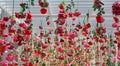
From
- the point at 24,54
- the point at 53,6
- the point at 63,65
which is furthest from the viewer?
the point at 53,6

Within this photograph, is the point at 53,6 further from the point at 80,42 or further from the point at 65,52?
the point at 65,52

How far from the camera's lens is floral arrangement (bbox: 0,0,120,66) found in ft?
22.0

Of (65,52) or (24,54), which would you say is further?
(65,52)

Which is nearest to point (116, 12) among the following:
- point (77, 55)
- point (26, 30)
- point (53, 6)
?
point (26, 30)

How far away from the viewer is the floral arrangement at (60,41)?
6715 mm

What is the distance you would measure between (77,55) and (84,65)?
2.63 ft

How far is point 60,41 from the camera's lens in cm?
784

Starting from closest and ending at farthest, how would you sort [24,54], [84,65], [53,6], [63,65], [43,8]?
[43,8]
[24,54]
[63,65]
[84,65]
[53,6]

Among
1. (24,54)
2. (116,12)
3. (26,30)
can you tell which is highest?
(116,12)

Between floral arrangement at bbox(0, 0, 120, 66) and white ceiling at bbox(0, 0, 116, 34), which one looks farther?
white ceiling at bbox(0, 0, 116, 34)

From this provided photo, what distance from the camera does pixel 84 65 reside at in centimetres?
1080

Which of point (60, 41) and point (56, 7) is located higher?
point (56, 7)

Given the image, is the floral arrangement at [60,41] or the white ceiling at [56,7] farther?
the white ceiling at [56,7]

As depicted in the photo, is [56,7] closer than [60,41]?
No
